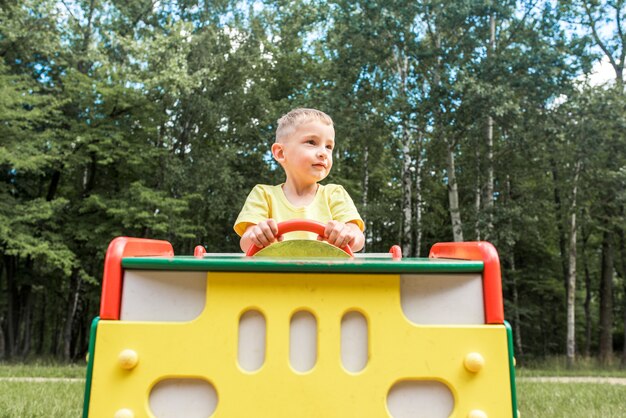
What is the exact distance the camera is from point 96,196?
13.2 meters

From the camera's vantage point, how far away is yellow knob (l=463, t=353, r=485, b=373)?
1.51 m

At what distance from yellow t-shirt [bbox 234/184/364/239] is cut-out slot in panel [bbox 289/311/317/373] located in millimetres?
1093

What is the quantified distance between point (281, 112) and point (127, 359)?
48.3 feet

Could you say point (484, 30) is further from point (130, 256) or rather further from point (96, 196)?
point (130, 256)

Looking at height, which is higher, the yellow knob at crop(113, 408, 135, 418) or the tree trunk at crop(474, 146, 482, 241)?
the tree trunk at crop(474, 146, 482, 241)

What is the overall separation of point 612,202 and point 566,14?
460 cm

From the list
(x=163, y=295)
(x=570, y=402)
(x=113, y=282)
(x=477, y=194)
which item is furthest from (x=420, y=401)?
(x=477, y=194)

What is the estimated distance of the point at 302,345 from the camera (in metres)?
1.57

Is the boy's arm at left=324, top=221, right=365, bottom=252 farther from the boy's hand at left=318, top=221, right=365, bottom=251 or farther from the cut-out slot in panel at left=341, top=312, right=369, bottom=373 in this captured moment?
the cut-out slot in panel at left=341, top=312, right=369, bottom=373

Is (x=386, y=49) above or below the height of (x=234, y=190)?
above

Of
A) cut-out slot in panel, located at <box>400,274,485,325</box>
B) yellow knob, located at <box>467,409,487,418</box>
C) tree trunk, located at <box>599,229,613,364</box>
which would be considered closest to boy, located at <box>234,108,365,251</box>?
cut-out slot in panel, located at <box>400,274,485,325</box>

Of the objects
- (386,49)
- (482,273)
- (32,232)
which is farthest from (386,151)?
(482,273)

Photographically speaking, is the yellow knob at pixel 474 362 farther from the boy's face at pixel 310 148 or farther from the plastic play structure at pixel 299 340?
the boy's face at pixel 310 148

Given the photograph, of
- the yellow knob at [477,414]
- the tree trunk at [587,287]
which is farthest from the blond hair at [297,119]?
the tree trunk at [587,287]
